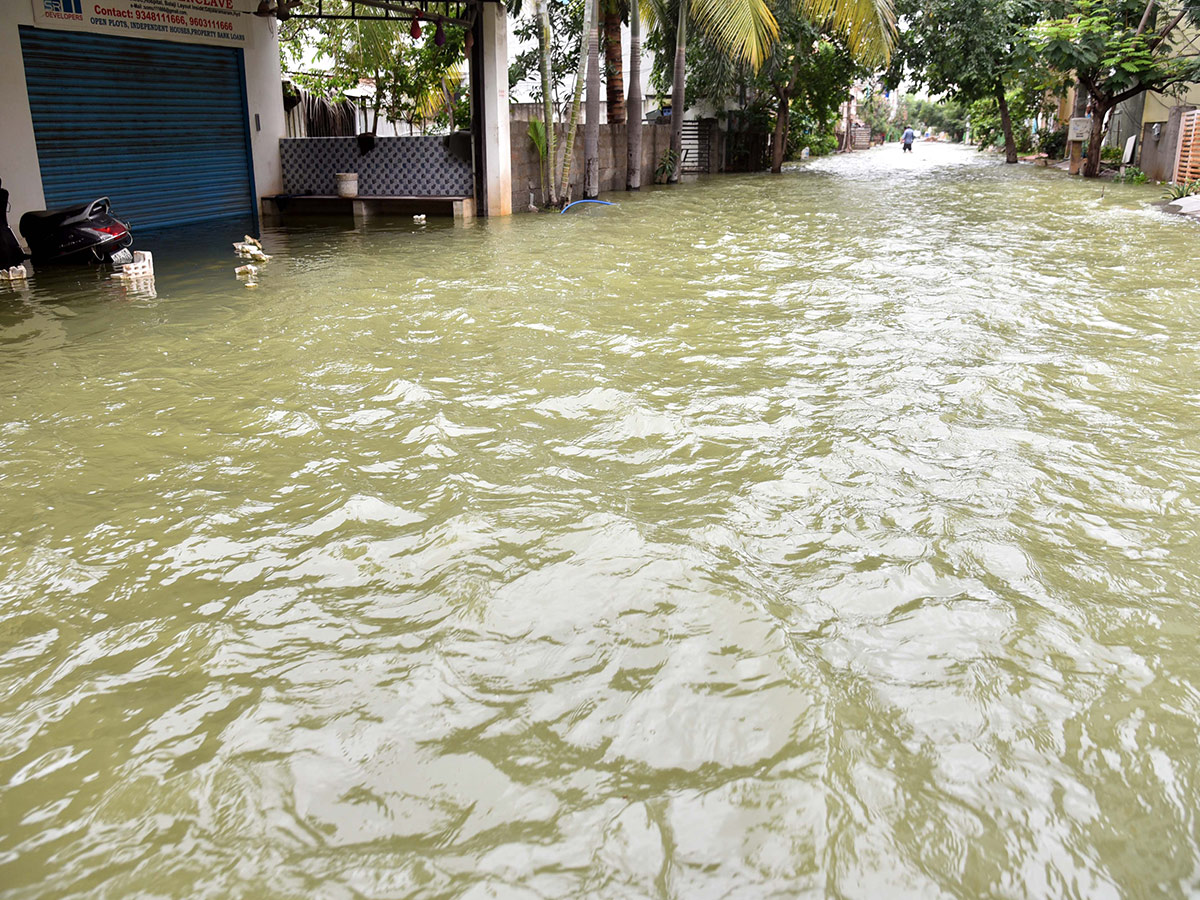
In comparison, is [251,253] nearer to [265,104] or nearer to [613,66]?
[265,104]

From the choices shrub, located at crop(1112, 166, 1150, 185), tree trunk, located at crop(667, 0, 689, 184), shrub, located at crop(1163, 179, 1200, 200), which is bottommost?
shrub, located at crop(1163, 179, 1200, 200)

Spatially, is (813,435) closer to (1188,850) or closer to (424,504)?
(424,504)

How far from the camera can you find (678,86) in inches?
849

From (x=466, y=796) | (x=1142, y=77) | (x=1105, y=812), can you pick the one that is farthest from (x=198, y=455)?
(x=1142, y=77)

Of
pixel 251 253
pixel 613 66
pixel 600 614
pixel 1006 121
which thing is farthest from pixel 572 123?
pixel 1006 121

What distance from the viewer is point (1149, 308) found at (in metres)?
7.75

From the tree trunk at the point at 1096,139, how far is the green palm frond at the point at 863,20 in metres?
5.11

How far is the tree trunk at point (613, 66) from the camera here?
1991 cm

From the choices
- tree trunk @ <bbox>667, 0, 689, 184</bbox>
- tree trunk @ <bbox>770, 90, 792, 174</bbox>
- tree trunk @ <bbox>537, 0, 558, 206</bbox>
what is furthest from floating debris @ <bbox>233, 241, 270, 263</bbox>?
tree trunk @ <bbox>770, 90, 792, 174</bbox>

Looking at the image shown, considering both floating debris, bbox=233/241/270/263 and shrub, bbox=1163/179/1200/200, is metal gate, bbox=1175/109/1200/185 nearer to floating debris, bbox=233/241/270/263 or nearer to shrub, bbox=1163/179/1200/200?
shrub, bbox=1163/179/1200/200

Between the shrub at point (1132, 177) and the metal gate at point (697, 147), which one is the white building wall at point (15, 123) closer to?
the metal gate at point (697, 147)

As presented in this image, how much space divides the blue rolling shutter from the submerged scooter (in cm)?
217

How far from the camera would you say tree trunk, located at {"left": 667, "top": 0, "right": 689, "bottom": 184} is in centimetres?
2062

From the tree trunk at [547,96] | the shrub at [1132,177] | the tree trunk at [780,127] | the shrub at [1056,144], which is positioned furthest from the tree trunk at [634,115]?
the shrub at [1056,144]
